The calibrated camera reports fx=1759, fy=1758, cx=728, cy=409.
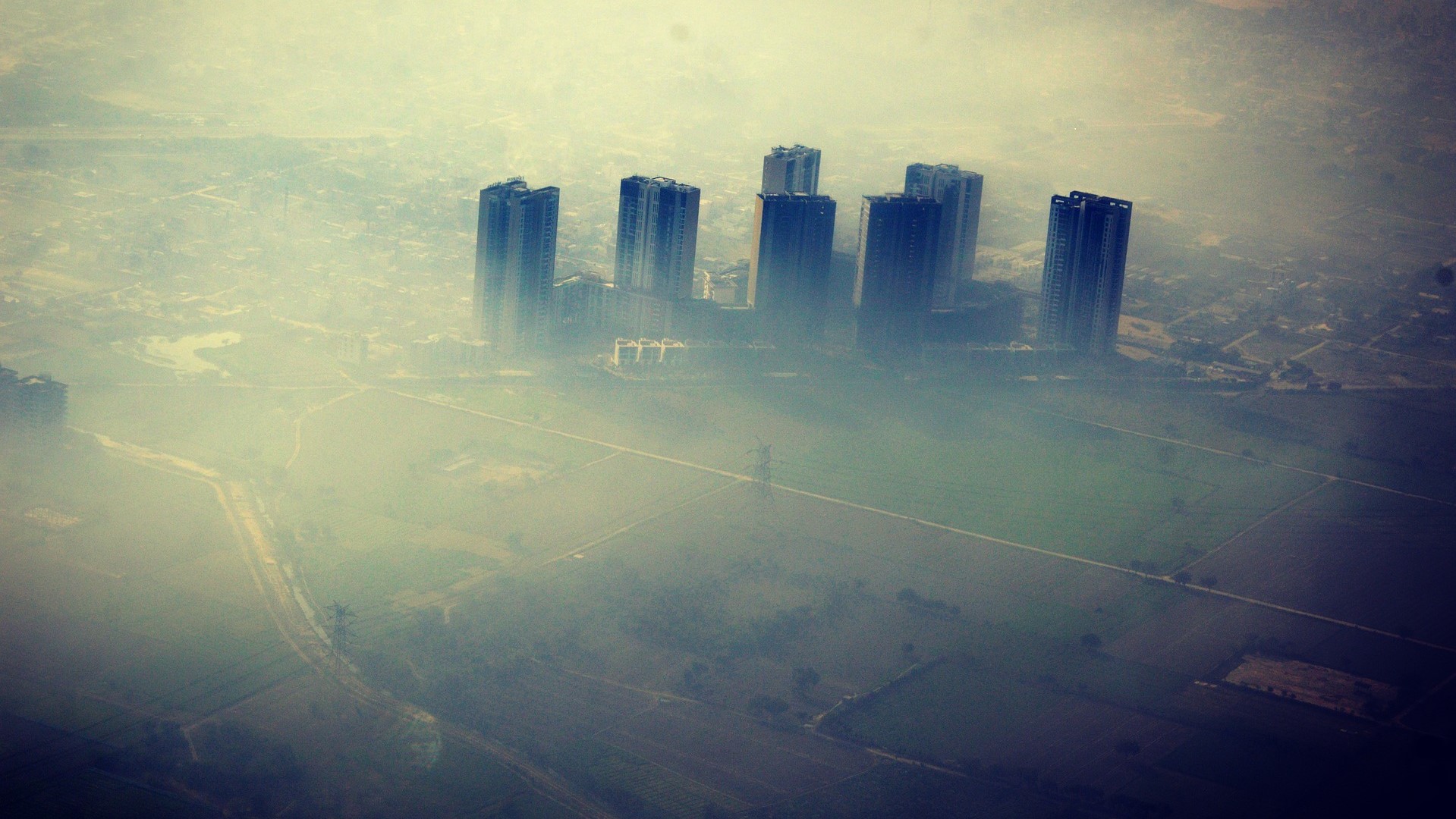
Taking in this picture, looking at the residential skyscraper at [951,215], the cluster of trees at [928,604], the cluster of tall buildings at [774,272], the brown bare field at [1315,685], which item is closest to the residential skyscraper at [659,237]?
the cluster of tall buildings at [774,272]

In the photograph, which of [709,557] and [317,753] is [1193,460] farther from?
Answer: [317,753]

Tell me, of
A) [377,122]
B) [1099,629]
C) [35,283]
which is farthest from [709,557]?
[377,122]

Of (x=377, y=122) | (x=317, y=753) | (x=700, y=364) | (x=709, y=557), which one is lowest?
(x=317, y=753)

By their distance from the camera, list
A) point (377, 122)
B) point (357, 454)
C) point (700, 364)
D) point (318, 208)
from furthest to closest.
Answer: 1. point (377, 122)
2. point (318, 208)
3. point (700, 364)
4. point (357, 454)

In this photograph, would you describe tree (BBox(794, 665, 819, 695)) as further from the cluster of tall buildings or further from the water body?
the water body

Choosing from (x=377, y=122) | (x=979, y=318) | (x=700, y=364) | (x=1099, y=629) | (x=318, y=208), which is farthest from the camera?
(x=377, y=122)

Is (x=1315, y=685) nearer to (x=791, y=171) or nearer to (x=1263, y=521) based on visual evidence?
(x=1263, y=521)
